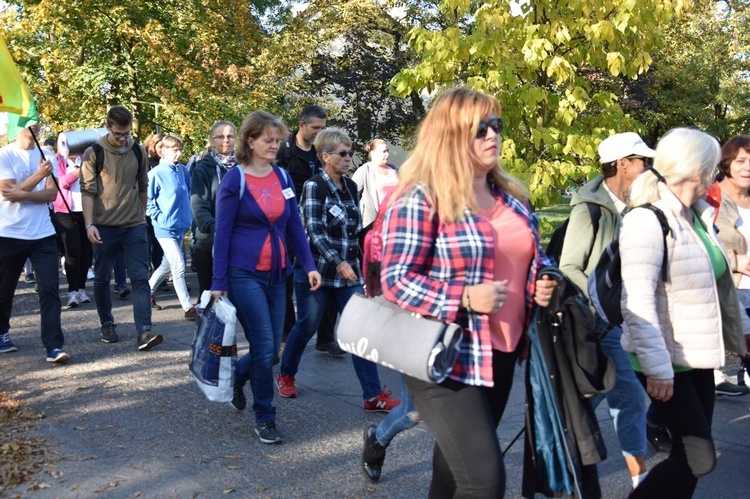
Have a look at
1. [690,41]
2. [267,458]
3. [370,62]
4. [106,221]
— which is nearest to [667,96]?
[690,41]

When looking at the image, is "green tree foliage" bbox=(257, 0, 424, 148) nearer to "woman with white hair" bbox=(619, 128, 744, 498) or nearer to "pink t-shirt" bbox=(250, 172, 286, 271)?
"pink t-shirt" bbox=(250, 172, 286, 271)

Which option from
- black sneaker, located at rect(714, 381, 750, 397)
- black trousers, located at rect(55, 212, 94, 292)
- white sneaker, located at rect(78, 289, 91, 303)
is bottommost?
black sneaker, located at rect(714, 381, 750, 397)

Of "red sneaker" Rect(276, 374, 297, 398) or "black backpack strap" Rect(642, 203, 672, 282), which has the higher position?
"black backpack strap" Rect(642, 203, 672, 282)

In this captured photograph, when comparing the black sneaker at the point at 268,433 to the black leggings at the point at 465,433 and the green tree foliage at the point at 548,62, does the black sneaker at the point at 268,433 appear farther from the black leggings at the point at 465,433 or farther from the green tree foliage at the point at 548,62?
the green tree foliage at the point at 548,62

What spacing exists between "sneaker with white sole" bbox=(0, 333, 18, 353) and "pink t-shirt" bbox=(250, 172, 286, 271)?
3.38 metres

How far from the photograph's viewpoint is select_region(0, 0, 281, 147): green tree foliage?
1977 cm

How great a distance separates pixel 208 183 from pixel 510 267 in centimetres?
482

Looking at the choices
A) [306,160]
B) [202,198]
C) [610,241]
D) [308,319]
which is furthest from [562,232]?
[202,198]

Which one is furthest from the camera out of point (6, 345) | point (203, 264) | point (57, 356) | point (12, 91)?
point (203, 264)

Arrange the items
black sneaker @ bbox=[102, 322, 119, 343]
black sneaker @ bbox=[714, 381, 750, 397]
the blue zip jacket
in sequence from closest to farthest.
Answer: black sneaker @ bbox=[714, 381, 750, 397] → black sneaker @ bbox=[102, 322, 119, 343] → the blue zip jacket

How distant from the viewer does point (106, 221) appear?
23.9 ft

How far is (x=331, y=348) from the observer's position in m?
7.26

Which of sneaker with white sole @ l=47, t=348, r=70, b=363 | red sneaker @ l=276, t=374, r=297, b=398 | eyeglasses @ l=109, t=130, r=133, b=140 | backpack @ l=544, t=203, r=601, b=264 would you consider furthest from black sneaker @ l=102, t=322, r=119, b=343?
backpack @ l=544, t=203, r=601, b=264

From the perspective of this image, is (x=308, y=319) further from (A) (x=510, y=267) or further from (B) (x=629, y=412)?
(A) (x=510, y=267)
